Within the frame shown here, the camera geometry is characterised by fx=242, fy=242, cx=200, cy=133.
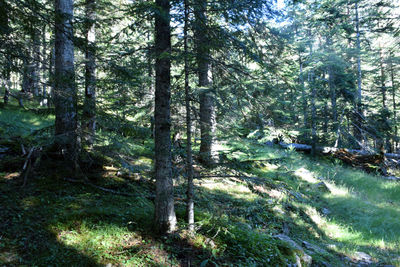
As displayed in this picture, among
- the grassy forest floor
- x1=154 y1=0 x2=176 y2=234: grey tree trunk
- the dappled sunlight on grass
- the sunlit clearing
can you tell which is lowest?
the dappled sunlight on grass

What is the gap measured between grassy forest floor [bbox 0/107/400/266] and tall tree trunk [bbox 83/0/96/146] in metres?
0.37

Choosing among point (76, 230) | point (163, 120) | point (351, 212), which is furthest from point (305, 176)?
point (76, 230)

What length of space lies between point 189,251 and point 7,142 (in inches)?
249

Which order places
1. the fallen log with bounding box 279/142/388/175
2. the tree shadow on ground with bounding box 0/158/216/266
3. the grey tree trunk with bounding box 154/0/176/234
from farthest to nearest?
the fallen log with bounding box 279/142/388/175, the grey tree trunk with bounding box 154/0/176/234, the tree shadow on ground with bounding box 0/158/216/266

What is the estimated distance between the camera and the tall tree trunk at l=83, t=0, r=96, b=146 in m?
4.72

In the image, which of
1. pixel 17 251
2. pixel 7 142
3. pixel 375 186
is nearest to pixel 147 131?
pixel 17 251

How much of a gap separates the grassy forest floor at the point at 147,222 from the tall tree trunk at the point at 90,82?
1.22ft

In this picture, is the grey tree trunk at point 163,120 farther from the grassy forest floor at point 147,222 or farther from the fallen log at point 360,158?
the fallen log at point 360,158

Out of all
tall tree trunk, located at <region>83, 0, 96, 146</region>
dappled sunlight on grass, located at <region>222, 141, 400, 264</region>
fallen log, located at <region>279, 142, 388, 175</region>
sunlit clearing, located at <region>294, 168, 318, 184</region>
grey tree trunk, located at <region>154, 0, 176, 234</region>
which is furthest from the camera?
fallen log, located at <region>279, 142, 388, 175</region>

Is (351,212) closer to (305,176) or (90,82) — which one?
(305,176)

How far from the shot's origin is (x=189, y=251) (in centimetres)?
407

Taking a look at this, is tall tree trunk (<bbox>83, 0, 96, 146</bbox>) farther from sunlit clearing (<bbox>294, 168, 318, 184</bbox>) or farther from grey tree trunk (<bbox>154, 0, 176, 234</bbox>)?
sunlit clearing (<bbox>294, 168, 318, 184</bbox>)

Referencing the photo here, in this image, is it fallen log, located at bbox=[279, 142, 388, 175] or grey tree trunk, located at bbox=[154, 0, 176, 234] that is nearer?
grey tree trunk, located at bbox=[154, 0, 176, 234]

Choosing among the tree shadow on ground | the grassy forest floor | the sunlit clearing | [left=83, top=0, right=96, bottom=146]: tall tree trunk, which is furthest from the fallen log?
the tree shadow on ground
